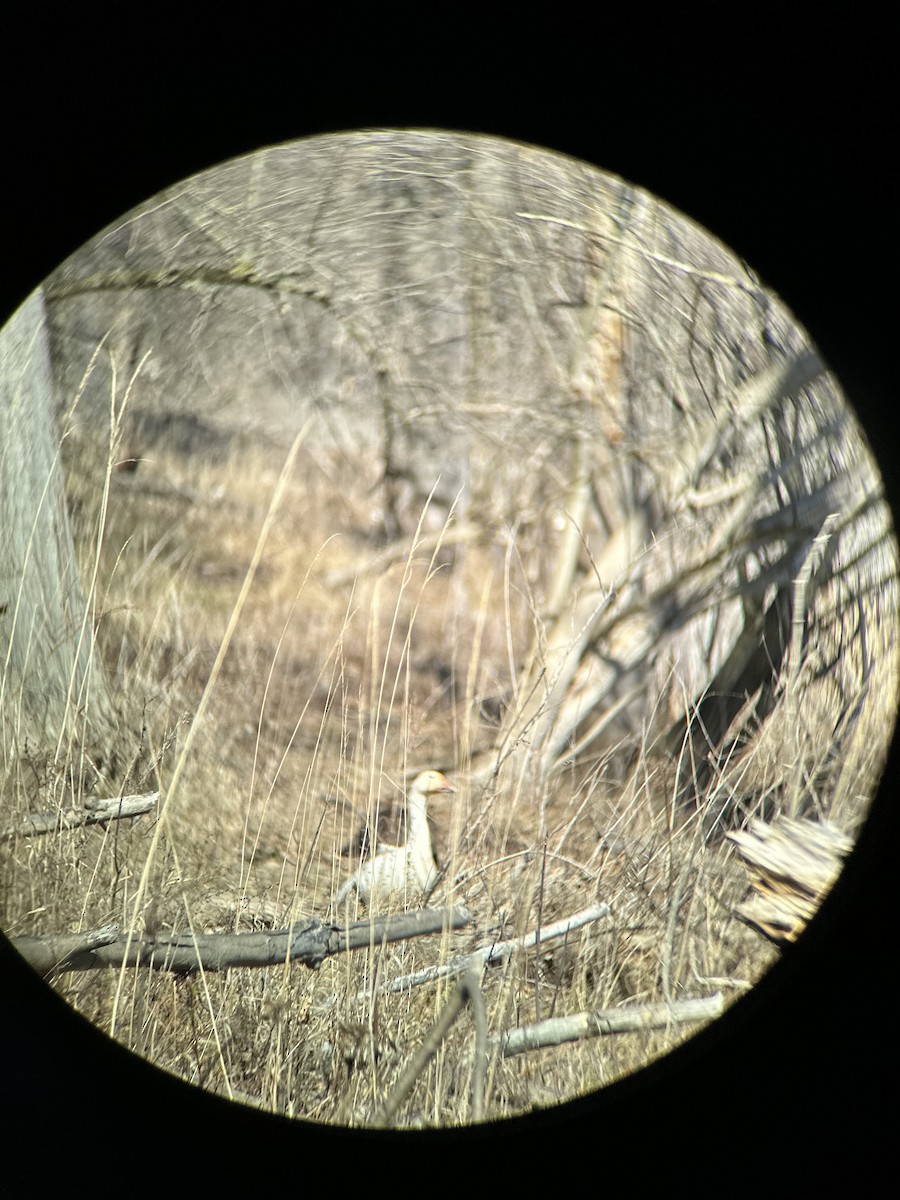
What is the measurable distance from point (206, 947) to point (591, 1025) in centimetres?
54

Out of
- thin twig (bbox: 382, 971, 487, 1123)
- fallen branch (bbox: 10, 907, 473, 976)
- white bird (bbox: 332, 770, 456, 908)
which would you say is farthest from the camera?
white bird (bbox: 332, 770, 456, 908)

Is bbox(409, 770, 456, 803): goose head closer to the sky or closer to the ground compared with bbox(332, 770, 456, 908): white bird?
closer to the sky

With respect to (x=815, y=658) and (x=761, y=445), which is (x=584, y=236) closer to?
(x=761, y=445)

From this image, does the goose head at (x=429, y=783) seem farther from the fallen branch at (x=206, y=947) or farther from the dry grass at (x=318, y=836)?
the fallen branch at (x=206, y=947)

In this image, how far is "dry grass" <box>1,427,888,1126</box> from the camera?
1118mm

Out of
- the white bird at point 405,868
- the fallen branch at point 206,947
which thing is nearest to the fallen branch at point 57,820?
the fallen branch at point 206,947

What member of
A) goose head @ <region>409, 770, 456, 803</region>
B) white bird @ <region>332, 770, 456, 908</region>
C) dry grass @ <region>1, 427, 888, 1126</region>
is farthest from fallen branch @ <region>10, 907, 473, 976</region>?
goose head @ <region>409, 770, 456, 803</region>

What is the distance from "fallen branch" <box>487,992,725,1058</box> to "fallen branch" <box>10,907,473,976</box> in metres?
0.20

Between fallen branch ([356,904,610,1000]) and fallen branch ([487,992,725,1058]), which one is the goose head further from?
fallen branch ([487,992,725,1058])

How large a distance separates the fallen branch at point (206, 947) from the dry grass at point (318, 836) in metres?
0.03

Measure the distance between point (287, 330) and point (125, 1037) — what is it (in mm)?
2209

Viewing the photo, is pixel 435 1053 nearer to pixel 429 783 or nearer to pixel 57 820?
pixel 57 820

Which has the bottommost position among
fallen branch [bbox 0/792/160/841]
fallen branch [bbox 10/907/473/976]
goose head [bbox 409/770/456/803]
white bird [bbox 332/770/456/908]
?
white bird [bbox 332/770/456/908]

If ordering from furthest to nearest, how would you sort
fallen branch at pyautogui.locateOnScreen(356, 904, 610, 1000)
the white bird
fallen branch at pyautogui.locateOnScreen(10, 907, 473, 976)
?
the white bird → fallen branch at pyautogui.locateOnScreen(356, 904, 610, 1000) → fallen branch at pyautogui.locateOnScreen(10, 907, 473, 976)
